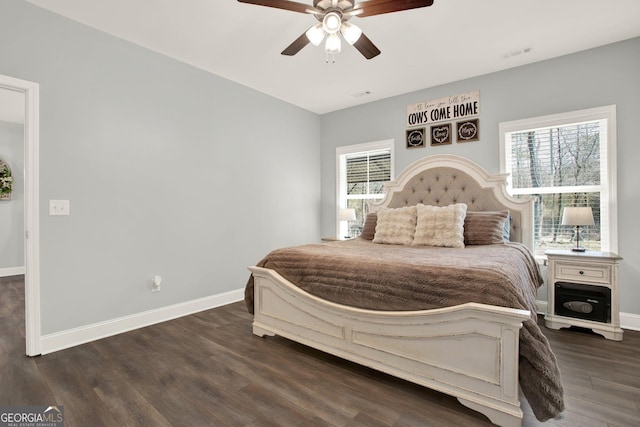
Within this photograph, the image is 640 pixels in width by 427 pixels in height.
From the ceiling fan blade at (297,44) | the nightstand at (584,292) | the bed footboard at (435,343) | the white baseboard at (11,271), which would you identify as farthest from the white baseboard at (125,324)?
the white baseboard at (11,271)

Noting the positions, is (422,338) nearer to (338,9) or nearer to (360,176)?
(338,9)

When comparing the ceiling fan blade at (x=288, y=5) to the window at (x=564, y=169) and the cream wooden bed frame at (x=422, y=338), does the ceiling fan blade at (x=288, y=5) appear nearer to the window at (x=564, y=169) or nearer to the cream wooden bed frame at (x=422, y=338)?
the cream wooden bed frame at (x=422, y=338)

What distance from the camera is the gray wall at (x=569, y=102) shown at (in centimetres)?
276

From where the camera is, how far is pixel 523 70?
3.27 meters

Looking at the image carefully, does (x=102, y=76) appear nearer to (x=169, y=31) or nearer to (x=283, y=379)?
(x=169, y=31)

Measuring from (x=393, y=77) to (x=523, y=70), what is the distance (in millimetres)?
1348

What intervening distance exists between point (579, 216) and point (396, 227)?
5.09 ft

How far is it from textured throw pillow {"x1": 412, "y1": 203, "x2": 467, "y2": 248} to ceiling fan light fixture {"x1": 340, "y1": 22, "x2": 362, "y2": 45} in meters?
1.73

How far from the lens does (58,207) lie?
7.94 feet

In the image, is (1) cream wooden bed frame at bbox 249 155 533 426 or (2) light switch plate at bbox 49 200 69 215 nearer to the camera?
(1) cream wooden bed frame at bbox 249 155 533 426

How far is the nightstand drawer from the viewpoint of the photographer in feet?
8.41

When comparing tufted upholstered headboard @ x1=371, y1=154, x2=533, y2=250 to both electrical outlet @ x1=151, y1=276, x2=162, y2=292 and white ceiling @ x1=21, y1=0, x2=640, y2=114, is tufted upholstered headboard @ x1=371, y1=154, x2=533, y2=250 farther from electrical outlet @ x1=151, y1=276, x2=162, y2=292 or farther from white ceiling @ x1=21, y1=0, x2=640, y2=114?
electrical outlet @ x1=151, y1=276, x2=162, y2=292

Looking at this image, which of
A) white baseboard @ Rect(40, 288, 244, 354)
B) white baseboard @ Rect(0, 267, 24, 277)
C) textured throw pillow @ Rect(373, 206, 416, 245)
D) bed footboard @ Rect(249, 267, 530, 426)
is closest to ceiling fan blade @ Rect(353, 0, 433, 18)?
bed footboard @ Rect(249, 267, 530, 426)

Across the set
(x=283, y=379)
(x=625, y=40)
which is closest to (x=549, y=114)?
(x=625, y=40)
